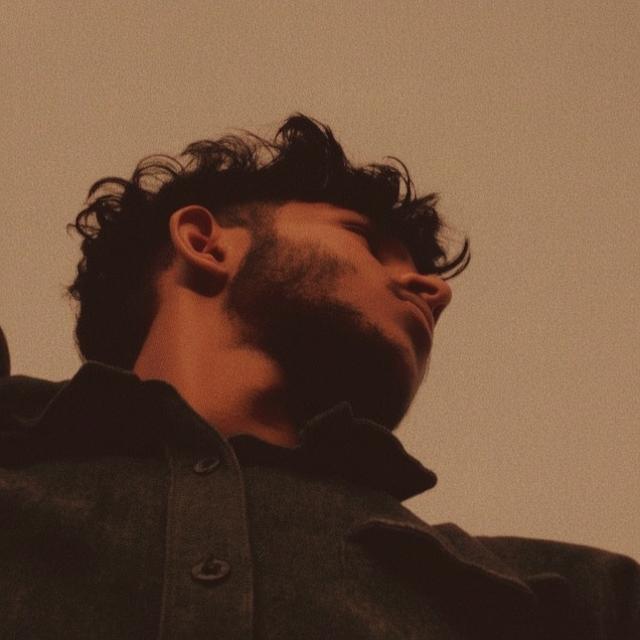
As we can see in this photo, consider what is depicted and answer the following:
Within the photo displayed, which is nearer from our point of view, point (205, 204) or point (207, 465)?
point (207, 465)

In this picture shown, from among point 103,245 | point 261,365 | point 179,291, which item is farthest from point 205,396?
point 103,245

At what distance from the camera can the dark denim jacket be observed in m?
0.56

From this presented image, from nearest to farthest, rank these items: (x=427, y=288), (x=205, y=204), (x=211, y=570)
A: (x=211, y=570)
(x=427, y=288)
(x=205, y=204)

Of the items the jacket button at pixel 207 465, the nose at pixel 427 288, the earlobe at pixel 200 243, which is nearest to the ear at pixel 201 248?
the earlobe at pixel 200 243

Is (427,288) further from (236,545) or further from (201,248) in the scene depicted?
(236,545)

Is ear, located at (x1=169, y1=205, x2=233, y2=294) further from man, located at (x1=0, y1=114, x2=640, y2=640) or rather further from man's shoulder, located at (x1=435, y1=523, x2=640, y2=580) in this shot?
man's shoulder, located at (x1=435, y1=523, x2=640, y2=580)

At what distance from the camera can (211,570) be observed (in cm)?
55

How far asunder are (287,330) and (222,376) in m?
0.08

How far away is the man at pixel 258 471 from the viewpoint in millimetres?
571

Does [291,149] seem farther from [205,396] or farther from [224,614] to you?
[224,614]

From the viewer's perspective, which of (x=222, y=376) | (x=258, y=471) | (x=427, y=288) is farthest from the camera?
(x=427, y=288)

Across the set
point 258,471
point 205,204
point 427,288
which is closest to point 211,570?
point 258,471

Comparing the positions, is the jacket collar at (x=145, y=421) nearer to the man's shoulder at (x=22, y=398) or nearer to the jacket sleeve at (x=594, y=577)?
the man's shoulder at (x=22, y=398)

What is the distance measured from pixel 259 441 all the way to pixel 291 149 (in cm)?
68
